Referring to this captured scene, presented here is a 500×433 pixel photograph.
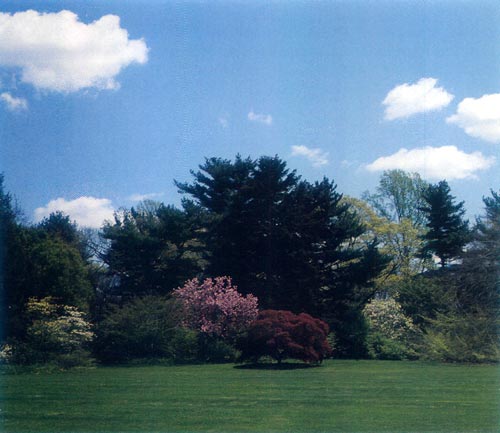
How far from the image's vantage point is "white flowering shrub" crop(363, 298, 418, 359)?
2877cm

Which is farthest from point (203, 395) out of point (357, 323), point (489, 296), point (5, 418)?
point (357, 323)

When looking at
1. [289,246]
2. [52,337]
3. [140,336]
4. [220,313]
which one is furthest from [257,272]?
[52,337]

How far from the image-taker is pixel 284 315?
22.7 m

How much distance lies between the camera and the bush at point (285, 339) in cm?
2167

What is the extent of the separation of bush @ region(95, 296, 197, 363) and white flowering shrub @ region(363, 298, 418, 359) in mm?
9217

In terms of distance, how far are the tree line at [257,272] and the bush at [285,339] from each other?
4395 millimetres

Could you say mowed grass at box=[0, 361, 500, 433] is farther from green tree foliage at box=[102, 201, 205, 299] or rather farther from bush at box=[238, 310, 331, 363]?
green tree foliage at box=[102, 201, 205, 299]

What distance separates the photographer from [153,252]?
31938 millimetres

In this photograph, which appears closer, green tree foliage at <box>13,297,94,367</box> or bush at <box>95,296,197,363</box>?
green tree foliage at <box>13,297,94,367</box>

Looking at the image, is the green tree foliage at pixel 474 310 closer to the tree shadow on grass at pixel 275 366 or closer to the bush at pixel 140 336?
the tree shadow on grass at pixel 275 366

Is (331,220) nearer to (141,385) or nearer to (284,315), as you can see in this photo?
(284,315)

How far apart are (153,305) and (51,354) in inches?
206

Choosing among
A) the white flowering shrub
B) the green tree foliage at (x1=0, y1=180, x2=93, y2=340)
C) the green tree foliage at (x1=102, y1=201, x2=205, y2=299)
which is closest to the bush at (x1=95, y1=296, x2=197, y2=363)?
the green tree foliage at (x1=0, y1=180, x2=93, y2=340)

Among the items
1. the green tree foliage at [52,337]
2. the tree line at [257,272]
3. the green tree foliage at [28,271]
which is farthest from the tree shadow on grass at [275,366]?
the green tree foliage at [28,271]
